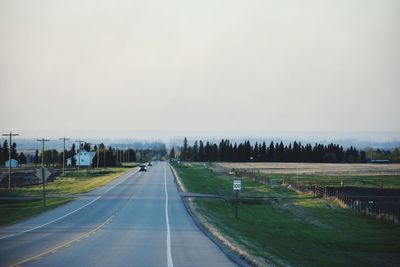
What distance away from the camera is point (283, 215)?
40.4m

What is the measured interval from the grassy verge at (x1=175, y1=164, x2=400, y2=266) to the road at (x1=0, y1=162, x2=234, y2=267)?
1.93 metres

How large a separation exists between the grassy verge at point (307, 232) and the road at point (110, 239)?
193 centimetres

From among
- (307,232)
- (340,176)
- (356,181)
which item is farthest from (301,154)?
(307,232)

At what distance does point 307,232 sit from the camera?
3216 cm

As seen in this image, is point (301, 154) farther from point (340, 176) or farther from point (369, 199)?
point (369, 199)

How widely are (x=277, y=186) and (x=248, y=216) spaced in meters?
29.1

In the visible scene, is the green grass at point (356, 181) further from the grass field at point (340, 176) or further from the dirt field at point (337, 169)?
the dirt field at point (337, 169)

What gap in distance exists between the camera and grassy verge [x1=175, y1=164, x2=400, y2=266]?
21828 millimetres

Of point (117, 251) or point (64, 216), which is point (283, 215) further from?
point (117, 251)

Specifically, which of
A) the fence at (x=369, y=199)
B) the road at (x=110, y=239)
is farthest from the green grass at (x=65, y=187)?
the fence at (x=369, y=199)

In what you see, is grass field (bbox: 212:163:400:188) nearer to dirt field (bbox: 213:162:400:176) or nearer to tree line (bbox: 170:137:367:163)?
dirt field (bbox: 213:162:400:176)

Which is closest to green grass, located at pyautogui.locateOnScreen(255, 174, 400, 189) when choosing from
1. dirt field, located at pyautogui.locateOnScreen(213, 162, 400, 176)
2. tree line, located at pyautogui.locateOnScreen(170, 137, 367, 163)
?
dirt field, located at pyautogui.locateOnScreen(213, 162, 400, 176)

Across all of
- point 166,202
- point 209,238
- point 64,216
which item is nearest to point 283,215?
point 166,202

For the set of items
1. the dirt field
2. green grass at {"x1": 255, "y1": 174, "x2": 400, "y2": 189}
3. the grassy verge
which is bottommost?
the grassy verge
